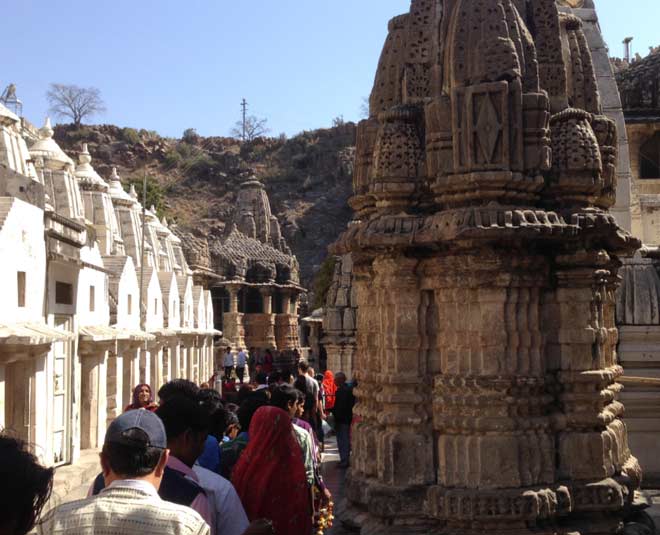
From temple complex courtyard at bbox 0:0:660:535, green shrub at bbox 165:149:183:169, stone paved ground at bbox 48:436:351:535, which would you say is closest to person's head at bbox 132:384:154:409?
temple complex courtyard at bbox 0:0:660:535

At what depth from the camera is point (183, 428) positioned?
13.3 ft

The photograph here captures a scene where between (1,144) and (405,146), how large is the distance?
813 centimetres

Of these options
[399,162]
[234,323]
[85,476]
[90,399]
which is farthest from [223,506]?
[234,323]

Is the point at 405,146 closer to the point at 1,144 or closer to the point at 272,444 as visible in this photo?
the point at 272,444

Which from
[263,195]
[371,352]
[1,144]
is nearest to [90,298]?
[1,144]

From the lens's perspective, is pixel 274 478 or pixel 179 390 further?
pixel 179 390

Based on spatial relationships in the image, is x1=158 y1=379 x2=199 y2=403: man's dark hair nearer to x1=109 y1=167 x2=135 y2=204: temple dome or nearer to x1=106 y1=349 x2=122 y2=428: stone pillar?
x1=106 y1=349 x2=122 y2=428: stone pillar

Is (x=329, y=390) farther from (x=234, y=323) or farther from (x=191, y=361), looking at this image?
(x=234, y=323)

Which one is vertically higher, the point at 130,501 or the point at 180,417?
the point at 180,417

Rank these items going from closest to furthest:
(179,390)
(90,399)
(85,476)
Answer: (179,390) → (85,476) → (90,399)

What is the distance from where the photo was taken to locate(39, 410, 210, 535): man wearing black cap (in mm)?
2730

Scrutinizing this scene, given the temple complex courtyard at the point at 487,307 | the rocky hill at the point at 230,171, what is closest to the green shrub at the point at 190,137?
the rocky hill at the point at 230,171

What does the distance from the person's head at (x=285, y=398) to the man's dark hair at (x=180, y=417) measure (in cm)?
155

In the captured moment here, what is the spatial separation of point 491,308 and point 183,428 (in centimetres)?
295
